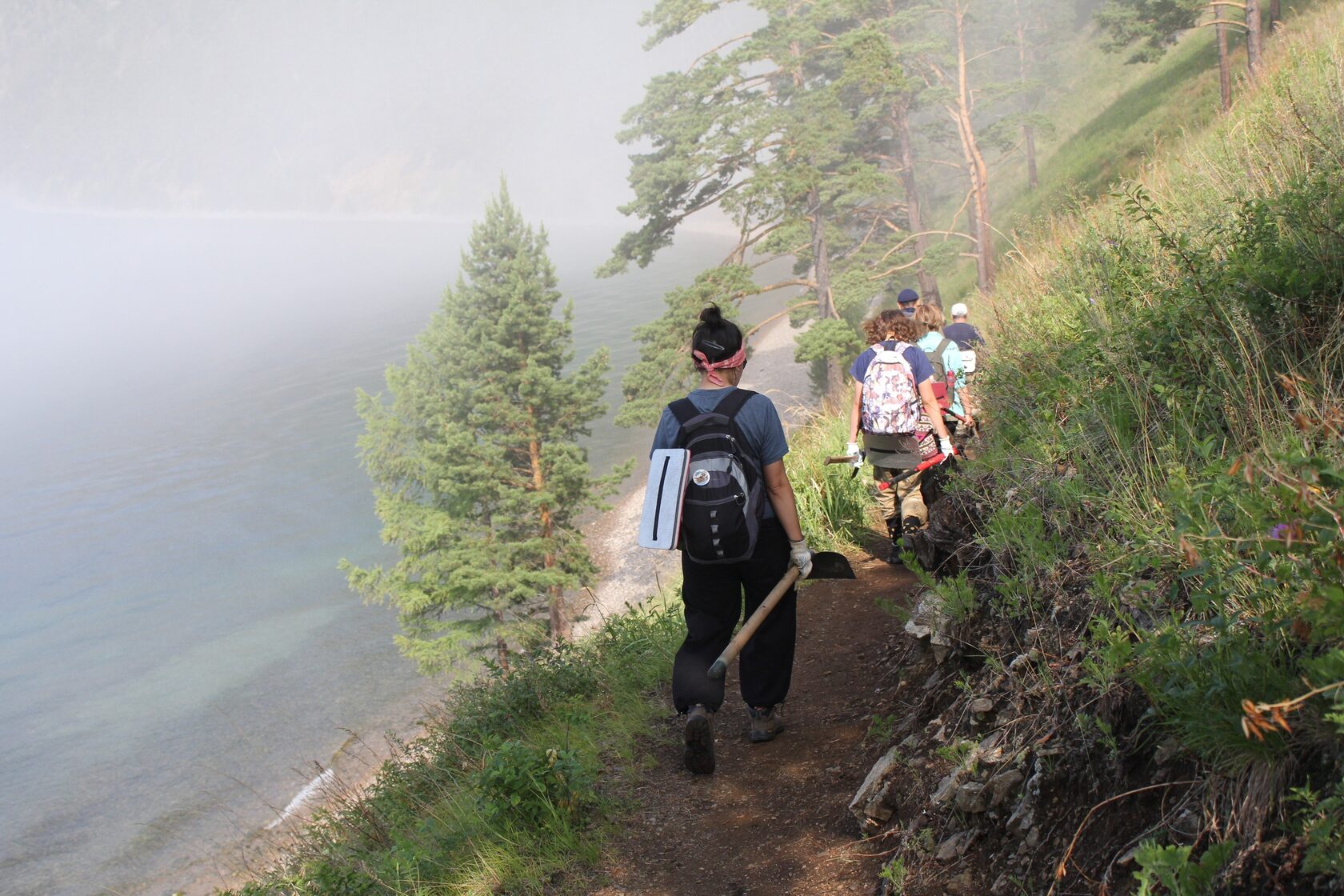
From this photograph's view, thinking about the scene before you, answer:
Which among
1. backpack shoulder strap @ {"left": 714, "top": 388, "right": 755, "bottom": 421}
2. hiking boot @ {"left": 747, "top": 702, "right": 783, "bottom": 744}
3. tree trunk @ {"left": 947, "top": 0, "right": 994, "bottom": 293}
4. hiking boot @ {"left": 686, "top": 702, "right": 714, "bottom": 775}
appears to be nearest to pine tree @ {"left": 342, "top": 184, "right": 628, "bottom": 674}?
tree trunk @ {"left": 947, "top": 0, "right": 994, "bottom": 293}

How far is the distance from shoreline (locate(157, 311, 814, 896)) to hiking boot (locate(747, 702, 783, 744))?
1995 millimetres

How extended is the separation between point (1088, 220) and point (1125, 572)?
334 cm

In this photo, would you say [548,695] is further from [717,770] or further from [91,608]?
[91,608]

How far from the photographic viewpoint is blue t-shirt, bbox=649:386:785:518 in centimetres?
396

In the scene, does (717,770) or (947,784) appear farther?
(717,770)

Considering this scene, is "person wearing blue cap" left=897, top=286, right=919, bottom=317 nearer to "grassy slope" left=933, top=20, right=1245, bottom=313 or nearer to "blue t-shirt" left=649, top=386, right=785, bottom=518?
"blue t-shirt" left=649, top=386, right=785, bottom=518

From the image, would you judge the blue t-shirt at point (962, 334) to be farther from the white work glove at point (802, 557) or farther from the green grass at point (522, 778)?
the white work glove at point (802, 557)

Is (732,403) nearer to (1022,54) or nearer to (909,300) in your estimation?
(909,300)

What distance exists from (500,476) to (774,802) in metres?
17.7

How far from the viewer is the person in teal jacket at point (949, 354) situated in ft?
21.2

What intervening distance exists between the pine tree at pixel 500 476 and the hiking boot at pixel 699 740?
53.3ft

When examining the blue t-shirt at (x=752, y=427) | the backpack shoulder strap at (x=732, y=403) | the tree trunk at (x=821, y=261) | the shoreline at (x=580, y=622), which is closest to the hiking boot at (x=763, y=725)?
the blue t-shirt at (x=752, y=427)

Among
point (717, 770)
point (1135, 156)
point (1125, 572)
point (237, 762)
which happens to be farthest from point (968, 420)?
point (237, 762)

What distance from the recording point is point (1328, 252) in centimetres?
311
